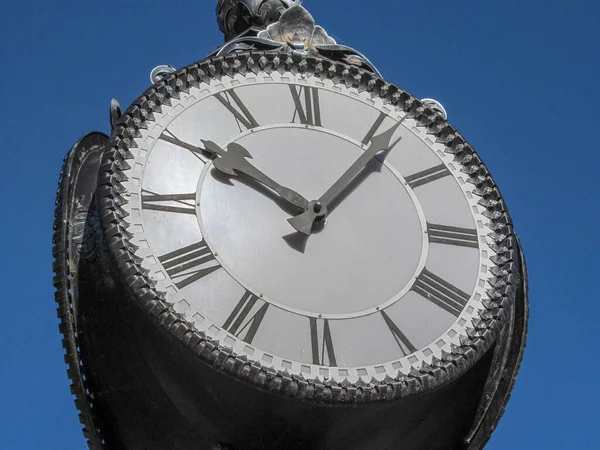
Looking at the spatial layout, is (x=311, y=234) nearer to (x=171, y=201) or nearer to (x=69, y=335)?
(x=171, y=201)

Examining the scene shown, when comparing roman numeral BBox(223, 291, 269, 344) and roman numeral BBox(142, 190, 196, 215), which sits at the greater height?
roman numeral BBox(142, 190, 196, 215)

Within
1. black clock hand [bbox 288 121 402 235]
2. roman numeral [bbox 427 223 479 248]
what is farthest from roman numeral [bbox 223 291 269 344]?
roman numeral [bbox 427 223 479 248]

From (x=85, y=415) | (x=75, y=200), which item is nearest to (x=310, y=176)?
(x=75, y=200)

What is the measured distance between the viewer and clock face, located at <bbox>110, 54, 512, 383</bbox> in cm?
363

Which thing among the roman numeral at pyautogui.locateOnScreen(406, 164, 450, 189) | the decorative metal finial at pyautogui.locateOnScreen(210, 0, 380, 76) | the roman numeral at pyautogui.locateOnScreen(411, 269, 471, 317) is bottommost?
the roman numeral at pyautogui.locateOnScreen(411, 269, 471, 317)

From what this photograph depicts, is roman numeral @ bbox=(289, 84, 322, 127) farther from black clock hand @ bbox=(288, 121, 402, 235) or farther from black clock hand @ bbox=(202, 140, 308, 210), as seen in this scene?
black clock hand @ bbox=(202, 140, 308, 210)

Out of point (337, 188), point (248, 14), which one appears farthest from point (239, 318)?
point (248, 14)

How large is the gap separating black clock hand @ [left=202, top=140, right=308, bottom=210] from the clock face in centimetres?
2

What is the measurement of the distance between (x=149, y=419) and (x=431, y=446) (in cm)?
109

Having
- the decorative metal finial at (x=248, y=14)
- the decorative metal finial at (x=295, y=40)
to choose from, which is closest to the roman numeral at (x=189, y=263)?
the decorative metal finial at (x=295, y=40)

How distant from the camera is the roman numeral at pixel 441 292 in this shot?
3938 millimetres

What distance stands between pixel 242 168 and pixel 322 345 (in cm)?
84

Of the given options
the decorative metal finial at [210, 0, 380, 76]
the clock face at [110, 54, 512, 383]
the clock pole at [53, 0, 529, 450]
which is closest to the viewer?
the clock pole at [53, 0, 529, 450]

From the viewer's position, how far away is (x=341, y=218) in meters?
4.12
